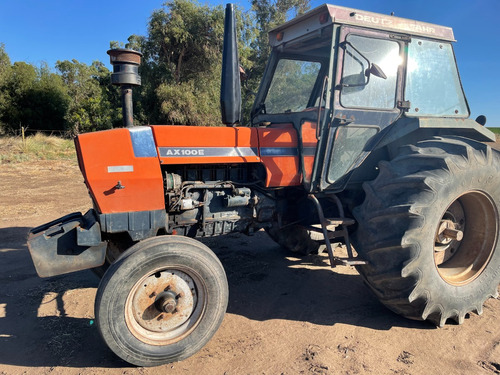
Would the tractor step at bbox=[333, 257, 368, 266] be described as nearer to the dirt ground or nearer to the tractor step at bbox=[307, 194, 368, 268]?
the tractor step at bbox=[307, 194, 368, 268]

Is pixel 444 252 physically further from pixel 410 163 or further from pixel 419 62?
pixel 419 62

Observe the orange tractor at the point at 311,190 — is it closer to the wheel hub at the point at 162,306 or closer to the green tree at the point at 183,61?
the wheel hub at the point at 162,306

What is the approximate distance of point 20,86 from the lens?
23516 mm

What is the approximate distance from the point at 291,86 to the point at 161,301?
→ 284 centimetres

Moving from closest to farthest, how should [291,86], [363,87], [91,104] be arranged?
[363,87], [291,86], [91,104]

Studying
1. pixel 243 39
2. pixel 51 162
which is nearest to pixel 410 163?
pixel 51 162

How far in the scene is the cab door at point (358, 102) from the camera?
3.15 m

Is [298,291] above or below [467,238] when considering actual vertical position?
below

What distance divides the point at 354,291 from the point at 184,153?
2301 mm

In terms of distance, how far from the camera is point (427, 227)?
2.82 m

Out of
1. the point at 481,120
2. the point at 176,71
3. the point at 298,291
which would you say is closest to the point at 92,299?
the point at 298,291

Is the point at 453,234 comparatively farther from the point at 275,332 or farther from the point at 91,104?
the point at 91,104

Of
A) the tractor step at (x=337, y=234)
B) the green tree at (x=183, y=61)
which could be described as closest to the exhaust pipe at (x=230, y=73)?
the tractor step at (x=337, y=234)

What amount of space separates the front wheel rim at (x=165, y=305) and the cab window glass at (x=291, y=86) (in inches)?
90.8
